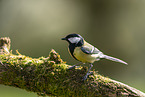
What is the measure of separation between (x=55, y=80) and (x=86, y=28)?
260 inches

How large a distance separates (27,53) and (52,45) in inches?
52.9

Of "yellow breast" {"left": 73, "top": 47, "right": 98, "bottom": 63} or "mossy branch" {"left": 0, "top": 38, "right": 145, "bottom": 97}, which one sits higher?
"yellow breast" {"left": 73, "top": 47, "right": 98, "bottom": 63}

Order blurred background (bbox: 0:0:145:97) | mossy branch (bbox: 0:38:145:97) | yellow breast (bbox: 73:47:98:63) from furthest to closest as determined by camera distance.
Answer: blurred background (bbox: 0:0:145:97)
yellow breast (bbox: 73:47:98:63)
mossy branch (bbox: 0:38:145:97)

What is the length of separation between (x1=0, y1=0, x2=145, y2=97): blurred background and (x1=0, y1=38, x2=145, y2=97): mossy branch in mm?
5127

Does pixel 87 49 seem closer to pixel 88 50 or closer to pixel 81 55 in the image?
pixel 88 50

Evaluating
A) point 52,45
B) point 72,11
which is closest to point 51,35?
point 52,45

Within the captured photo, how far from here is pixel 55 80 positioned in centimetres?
221

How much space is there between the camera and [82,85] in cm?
217

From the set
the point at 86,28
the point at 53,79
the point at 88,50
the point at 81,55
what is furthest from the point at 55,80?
the point at 86,28

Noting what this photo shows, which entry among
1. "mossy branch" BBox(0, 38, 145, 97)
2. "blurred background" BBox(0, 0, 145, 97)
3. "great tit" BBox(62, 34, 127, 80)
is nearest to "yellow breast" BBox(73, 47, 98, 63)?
"great tit" BBox(62, 34, 127, 80)

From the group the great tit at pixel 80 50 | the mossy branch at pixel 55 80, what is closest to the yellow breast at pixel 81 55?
the great tit at pixel 80 50

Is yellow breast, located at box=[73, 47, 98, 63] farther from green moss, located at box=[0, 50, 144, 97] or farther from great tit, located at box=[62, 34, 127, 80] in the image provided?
green moss, located at box=[0, 50, 144, 97]

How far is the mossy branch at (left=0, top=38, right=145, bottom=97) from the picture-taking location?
2.13 m

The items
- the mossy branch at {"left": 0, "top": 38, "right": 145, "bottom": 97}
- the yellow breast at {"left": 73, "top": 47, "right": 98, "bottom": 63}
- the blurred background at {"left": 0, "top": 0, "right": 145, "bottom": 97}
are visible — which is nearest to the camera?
the mossy branch at {"left": 0, "top": 38, "right": 145, "bottom": 97}
